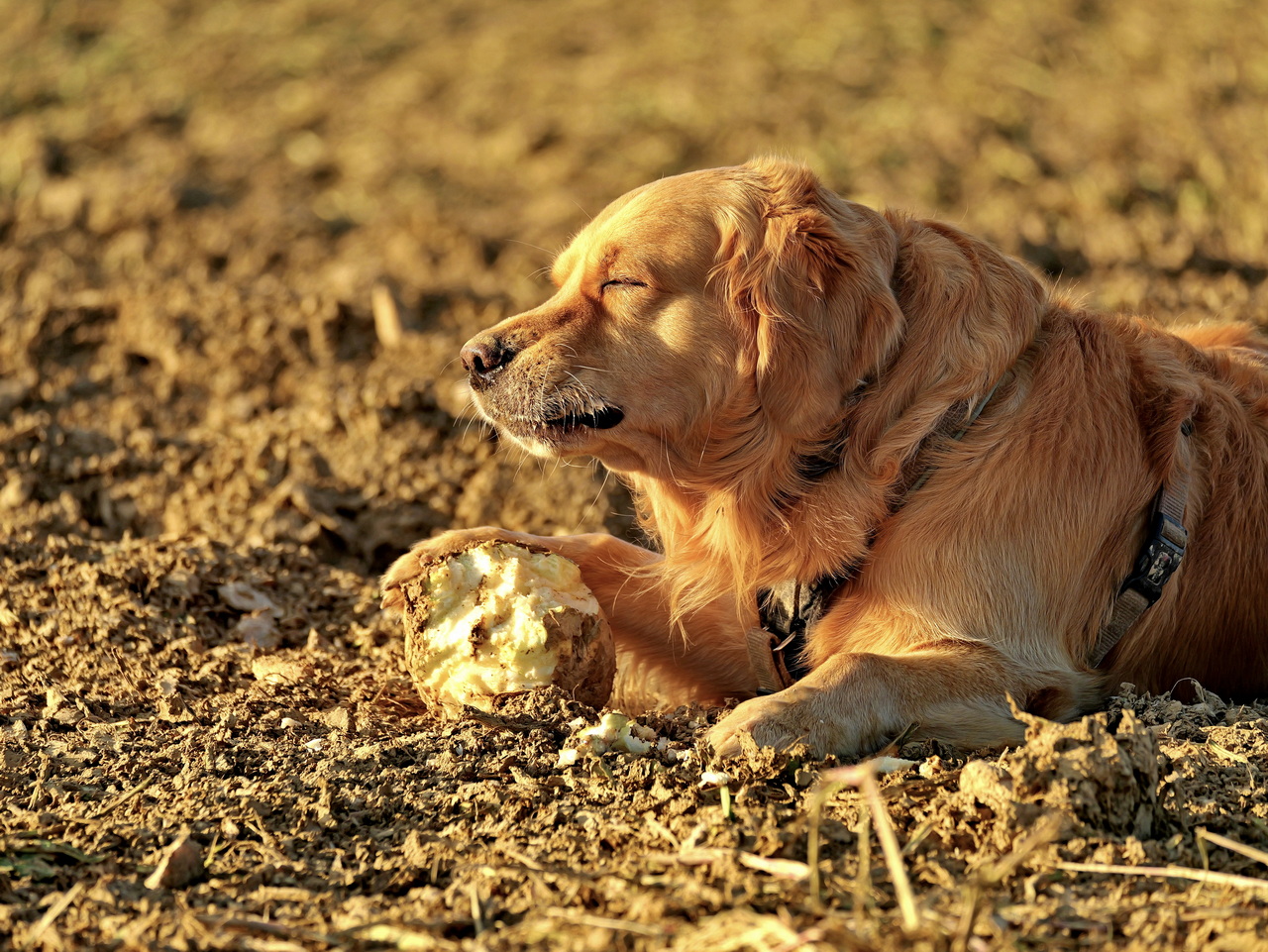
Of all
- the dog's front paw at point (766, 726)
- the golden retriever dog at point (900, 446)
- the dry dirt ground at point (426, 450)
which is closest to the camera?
the dry dirt ground at point (426, 450)

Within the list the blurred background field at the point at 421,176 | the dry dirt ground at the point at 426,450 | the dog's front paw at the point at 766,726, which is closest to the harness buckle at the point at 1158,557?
the dry dirt ground at the point at 426,450

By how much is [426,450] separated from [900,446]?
267cm

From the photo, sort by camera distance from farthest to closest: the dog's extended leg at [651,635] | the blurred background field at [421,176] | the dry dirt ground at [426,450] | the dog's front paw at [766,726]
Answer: the blurred background field at [421,176] < the dog's extended leg at [651,635] < the dog's front paw at [766,726] < the dry dirt ground at [426,450]

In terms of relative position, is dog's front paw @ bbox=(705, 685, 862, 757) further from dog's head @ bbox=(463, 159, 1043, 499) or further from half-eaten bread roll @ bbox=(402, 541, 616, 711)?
dog's head @ bbox=(463, 159, 1043, 499)

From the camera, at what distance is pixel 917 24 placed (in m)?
11.7

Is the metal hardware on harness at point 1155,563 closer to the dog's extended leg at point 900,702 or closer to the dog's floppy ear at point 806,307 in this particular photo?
the dog's extended leg at point 900,702

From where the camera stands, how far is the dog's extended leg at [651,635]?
4.04m

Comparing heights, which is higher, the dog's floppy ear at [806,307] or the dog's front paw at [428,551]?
the dog's floppy ear at [806,307]

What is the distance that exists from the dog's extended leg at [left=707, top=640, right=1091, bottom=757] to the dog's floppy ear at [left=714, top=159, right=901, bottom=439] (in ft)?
2.23

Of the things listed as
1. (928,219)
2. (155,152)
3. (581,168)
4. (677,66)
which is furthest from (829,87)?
(928,219)

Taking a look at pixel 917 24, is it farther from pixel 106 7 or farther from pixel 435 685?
pixel 435 685

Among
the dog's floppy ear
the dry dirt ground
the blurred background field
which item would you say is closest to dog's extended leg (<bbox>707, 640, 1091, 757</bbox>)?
the dry dirt ground

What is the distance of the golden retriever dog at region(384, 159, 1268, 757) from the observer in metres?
3.45

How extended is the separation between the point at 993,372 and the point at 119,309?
16.1 feet
